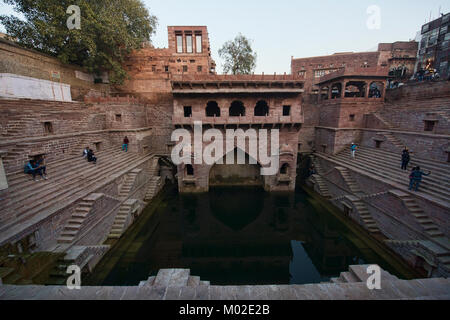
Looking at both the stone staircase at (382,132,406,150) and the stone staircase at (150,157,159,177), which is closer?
the stone staircase at (382,132,406,150)

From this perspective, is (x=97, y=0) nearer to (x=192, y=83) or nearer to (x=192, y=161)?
(x=192, y=83)

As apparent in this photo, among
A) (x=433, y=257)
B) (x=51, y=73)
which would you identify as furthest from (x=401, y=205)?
(x=51, y=73)

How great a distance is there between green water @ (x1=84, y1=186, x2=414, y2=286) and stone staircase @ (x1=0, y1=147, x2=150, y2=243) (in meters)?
3.11

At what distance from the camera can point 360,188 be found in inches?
483

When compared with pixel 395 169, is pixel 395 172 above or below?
below

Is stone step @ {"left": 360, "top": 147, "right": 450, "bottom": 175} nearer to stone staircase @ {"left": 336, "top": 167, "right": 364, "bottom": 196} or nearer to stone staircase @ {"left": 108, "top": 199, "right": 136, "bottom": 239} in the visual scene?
stone staircase @ {"left": 336, "top": 167, "right": 364, "bottom": 196}

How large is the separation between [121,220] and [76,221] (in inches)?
100

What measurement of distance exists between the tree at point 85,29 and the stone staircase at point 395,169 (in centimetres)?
2219

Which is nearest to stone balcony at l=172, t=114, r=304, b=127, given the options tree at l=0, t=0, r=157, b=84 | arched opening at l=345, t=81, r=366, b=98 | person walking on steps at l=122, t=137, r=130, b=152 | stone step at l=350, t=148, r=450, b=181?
person walking on steps at l=122, t=137, r=130, b=152

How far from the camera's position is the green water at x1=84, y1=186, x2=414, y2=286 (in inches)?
312

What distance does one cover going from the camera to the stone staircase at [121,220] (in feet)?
31.8

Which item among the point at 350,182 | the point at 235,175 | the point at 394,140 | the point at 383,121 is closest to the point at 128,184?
the point at 235,175

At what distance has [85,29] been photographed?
1588 centimetres

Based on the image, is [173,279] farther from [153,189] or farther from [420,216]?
[153,189]
